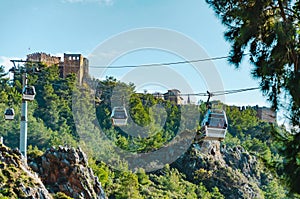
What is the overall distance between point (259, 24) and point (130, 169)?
16630 millimetres

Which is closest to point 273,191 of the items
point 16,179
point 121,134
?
point 121,134

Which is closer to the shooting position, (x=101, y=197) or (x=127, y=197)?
(x=101, y=197)

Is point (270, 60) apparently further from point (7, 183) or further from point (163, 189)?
point (163, 189)

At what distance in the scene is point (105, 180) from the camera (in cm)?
1625

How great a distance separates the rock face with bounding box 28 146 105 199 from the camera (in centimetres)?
1227

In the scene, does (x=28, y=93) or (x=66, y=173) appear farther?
(x=66, y=173)

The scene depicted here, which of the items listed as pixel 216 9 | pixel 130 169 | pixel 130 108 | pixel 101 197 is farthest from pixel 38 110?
pixel 216 9

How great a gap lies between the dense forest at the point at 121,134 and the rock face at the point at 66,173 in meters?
2.78

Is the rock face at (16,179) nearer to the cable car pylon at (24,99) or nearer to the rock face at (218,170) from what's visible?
the cable car pylon at (24,99)

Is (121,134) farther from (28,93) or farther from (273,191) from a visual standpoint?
(28,93)

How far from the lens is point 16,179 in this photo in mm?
9578

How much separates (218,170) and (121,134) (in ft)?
15.9

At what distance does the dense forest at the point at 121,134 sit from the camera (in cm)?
1888

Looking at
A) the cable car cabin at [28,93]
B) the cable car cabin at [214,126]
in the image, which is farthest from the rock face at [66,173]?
the cable car cabin at [214,126]
